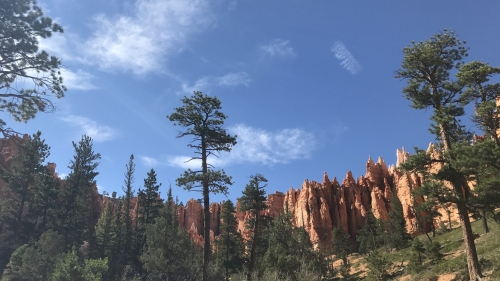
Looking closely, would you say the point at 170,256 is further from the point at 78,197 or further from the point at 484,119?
the point at 484,119

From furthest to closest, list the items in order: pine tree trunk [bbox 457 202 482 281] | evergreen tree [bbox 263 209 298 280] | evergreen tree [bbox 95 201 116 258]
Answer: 1. evergreen tree [bbox 95 201 116 258]
2. evergreen tree [bbox 263 209 298 280]
3. pine tree trunk [bbox 457 202 482 281]

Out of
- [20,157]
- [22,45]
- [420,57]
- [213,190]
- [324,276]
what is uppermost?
[20,157]

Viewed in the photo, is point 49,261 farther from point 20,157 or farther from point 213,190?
point 213,190

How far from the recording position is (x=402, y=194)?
68500mm

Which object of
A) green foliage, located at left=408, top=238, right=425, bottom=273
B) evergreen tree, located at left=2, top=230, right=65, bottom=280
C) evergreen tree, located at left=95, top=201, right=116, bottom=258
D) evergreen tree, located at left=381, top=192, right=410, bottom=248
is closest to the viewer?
green foliage, located at left=408, top=238, right=425, bottom=273

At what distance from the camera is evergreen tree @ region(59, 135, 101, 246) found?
150ft

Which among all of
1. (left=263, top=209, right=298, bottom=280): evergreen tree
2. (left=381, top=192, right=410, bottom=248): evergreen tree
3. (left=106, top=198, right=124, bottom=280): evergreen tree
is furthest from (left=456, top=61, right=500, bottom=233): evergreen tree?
(left=106, top=198, right=124, bottom=280): evergreen tree

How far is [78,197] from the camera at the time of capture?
4912 centimetres

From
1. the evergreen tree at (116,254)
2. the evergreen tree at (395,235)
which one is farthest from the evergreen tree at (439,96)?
the evergreen tree at (116,254)

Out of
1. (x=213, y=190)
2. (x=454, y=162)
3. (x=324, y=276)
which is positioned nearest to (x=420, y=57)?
(x=454, y=162)

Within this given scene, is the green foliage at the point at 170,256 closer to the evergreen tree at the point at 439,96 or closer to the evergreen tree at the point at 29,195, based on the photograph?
the evergreen tree at the point at 29,195

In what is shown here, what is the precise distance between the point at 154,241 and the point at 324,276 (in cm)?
1906

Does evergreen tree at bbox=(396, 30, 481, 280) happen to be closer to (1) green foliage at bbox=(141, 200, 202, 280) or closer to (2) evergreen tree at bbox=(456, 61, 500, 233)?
(2) evergreen tree at bbox=(456, 61, 500, 233)

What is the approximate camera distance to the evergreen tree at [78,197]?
45.7m
